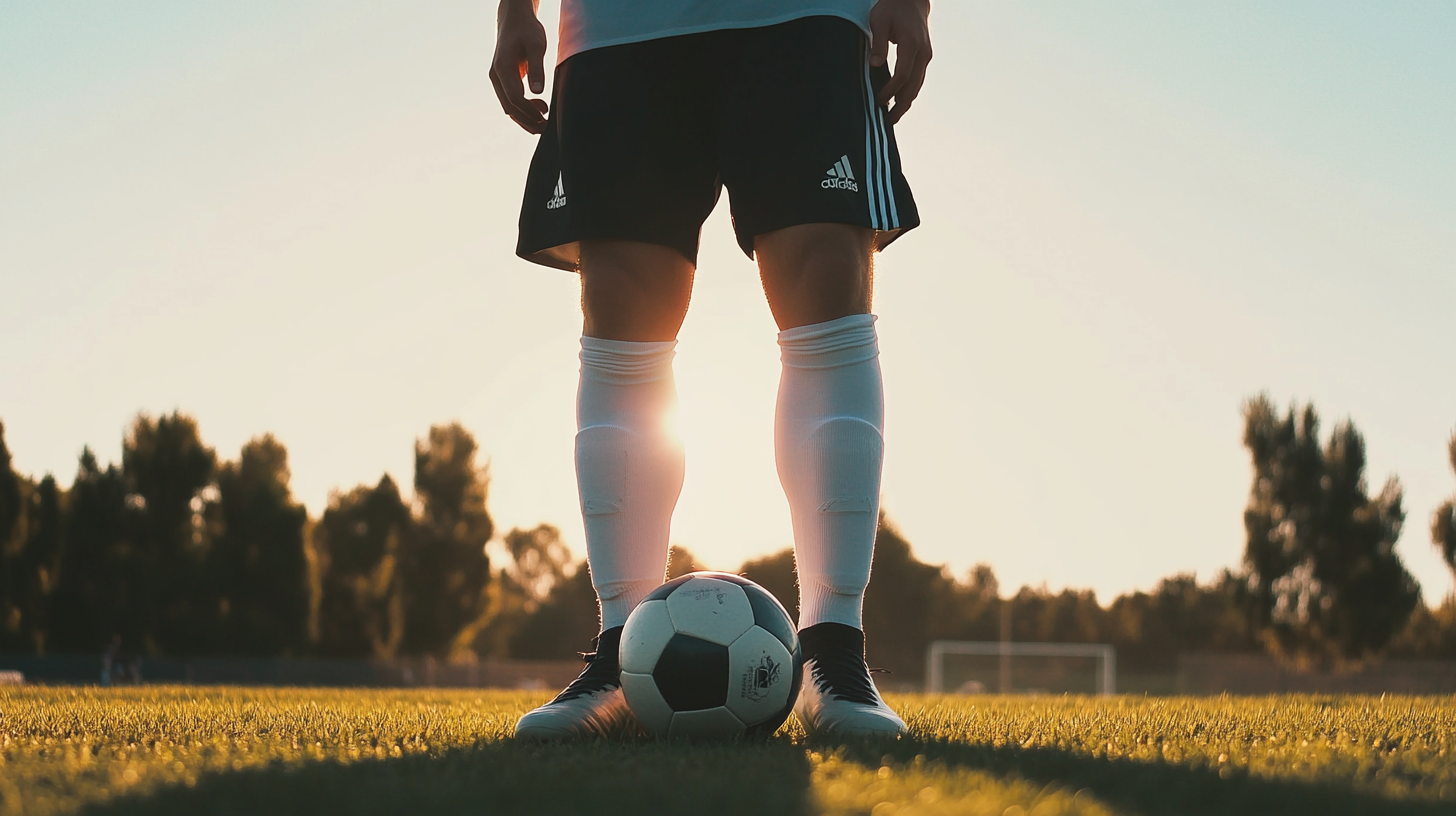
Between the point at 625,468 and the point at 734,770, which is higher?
the point at 625,468

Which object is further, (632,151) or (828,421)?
(632,151)

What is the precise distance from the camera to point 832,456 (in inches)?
94.3

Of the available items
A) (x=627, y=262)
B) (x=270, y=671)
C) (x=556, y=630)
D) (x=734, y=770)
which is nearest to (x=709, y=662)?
(x=734, y=770)

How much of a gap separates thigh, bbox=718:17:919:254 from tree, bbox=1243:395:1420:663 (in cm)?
3217

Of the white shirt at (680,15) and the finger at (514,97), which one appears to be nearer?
the white shirt at (680,15)

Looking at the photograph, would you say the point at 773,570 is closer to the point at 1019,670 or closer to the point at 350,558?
the point at 1019,670

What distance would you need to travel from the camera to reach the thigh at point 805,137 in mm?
2416

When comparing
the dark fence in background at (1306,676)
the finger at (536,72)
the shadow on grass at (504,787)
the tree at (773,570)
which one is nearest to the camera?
the shadow on grass at (504,787)

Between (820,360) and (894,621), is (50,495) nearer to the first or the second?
(820,360)

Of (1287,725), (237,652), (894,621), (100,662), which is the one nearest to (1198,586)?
(894,621)

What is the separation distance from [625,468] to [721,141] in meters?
0.77

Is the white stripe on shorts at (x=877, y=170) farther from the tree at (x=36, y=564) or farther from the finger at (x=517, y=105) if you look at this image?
the tree at (x=36, y=564)

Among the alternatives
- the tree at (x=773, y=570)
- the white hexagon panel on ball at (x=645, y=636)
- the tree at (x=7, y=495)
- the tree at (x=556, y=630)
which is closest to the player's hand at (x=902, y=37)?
the white hexagon panel on ball at (x=645, y=636)

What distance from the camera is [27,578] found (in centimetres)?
2533
